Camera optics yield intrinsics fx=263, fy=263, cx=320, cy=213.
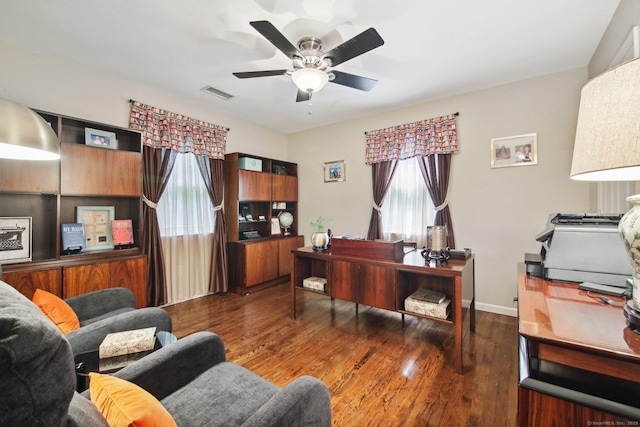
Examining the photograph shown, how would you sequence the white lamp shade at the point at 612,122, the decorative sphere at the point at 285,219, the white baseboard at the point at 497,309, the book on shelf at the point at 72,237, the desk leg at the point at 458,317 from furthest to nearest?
the decorative sphere at the point at 285,219
the white baseboard at the point at 497,309
the book on shelf at the point at 72,237
the desk leg at the point at 458,317
the white lamp shade at the point at 612,122

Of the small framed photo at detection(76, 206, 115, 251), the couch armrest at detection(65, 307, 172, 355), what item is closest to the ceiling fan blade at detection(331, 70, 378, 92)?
the couch armrest at detection(65, 307, 172, 355)

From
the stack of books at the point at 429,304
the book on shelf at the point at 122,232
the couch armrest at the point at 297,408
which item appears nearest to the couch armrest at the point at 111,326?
the couch armrest at the point at 297,408

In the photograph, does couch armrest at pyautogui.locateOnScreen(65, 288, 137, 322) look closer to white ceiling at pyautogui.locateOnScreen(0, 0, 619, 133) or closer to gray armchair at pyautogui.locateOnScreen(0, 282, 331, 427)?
gray armchair at pyautogui.locateOnScreen(0, 282, 331, 427)

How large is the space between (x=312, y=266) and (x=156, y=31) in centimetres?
281

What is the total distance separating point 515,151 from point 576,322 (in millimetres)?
2725

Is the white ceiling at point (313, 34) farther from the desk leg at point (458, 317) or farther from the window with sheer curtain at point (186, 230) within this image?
the desk leg at point (458, 317)

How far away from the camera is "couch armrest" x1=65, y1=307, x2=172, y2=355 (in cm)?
147

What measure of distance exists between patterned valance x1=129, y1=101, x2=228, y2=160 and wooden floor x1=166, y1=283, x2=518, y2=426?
2.16 meters

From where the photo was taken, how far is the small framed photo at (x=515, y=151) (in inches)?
119

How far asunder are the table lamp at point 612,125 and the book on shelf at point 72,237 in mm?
3709

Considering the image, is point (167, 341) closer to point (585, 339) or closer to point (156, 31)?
point (585, 339)

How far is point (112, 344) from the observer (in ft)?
4.61

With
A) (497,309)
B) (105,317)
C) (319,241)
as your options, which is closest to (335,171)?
(319,241)

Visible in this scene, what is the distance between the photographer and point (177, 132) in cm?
353
